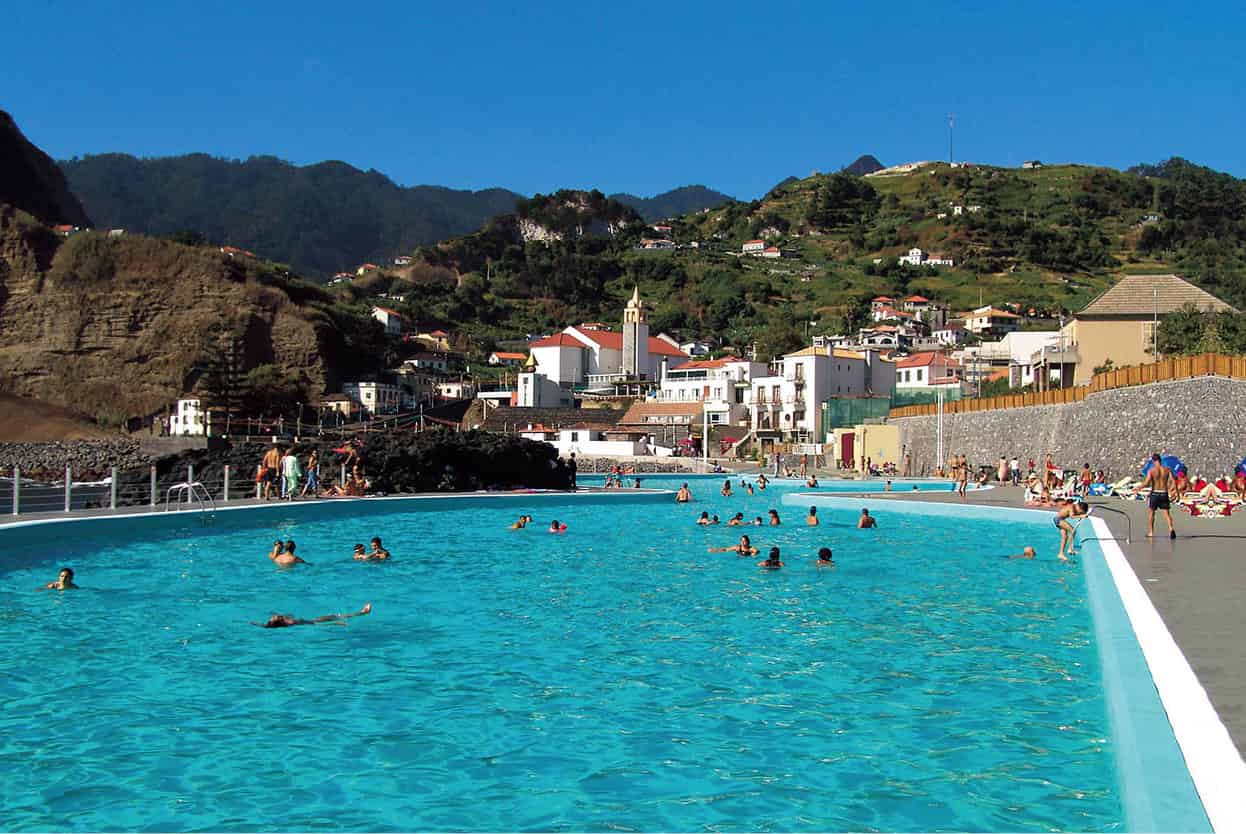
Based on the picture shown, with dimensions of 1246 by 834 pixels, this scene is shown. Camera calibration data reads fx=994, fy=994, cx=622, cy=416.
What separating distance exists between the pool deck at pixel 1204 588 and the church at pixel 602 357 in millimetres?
65287

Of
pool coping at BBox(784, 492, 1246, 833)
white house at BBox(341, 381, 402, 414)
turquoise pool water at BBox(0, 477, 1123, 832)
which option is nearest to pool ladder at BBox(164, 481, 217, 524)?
turquoise pool water at BBox(0, 477, 1123, 832)

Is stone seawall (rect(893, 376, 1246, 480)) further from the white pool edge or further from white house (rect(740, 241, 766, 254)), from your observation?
white house (rect(740, 241, 766, 254))

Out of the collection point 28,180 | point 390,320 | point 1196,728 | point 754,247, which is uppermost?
point 754,247

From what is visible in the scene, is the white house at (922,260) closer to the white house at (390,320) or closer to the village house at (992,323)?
the village house at (992,323)

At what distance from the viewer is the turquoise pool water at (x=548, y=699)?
4812 millimetres

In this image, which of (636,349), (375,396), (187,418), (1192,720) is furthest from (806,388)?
(1192,720)

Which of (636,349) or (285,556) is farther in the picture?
(636,349)

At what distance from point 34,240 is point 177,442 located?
35.3 metres

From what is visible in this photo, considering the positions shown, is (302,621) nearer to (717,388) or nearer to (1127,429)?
(1127,429)

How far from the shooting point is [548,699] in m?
6.74

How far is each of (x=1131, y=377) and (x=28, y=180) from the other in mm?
99482

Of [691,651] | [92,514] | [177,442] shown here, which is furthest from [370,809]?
[177,442]

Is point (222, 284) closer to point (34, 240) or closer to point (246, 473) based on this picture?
point (34, 240)

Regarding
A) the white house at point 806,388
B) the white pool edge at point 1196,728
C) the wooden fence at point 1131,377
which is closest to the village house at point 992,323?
the white house at point 806,388
